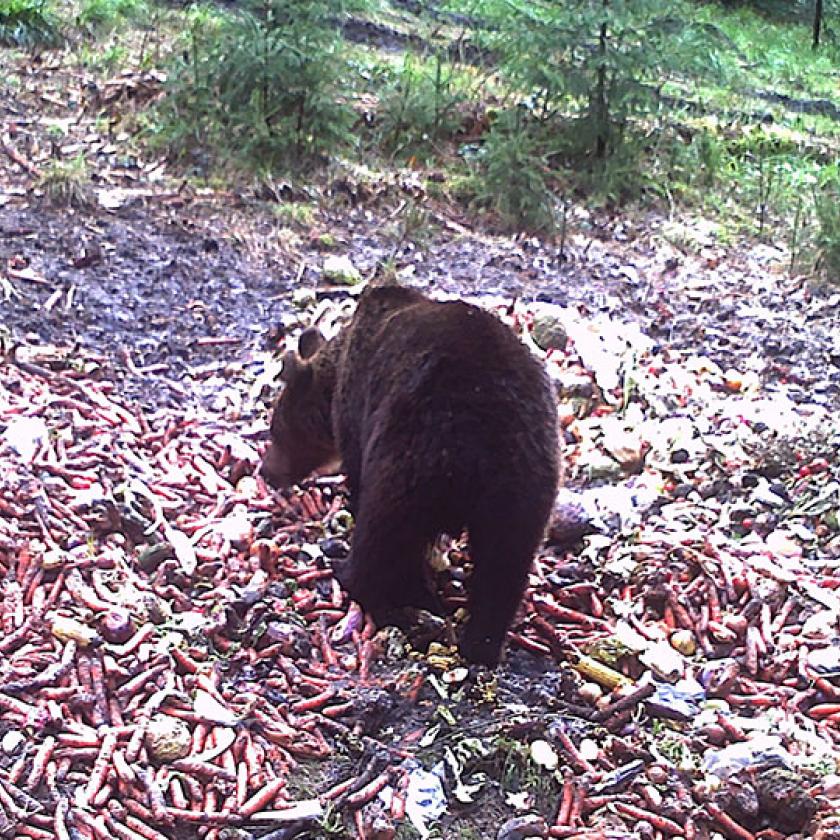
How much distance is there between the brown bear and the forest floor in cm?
38

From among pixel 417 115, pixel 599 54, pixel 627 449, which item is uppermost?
pixel 599 54

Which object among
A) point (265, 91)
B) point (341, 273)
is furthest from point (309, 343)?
point (265, 91)

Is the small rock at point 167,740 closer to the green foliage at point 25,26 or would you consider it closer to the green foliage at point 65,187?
the green foliage at point 65,187

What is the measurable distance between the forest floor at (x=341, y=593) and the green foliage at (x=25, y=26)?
3400 millimetres

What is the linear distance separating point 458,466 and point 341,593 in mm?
1068

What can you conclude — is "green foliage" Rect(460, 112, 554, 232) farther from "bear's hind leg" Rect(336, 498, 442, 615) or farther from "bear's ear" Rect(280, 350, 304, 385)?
"bear's hind leg" Rect(336, 498, 442, 615)

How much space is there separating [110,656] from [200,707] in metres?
0.40

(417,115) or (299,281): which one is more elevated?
(417,115)

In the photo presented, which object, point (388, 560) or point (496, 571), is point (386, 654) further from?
point (496, 571)

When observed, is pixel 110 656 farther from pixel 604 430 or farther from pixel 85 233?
pixel 85 233

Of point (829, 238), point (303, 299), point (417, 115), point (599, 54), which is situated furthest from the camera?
point (417, 115)

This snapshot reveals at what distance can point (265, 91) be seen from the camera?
8.91 meters

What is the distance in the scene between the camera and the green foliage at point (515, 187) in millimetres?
8883

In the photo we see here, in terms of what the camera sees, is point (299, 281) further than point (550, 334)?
Yes
